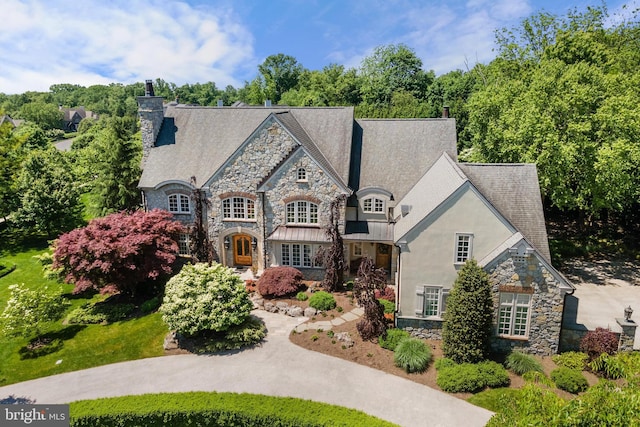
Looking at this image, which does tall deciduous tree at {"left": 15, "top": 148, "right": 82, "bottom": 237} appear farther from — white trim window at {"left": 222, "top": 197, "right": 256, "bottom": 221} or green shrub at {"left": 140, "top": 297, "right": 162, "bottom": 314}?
white trim window at {"left": 222, "top": 197, "right": 256, "bottom": 221}

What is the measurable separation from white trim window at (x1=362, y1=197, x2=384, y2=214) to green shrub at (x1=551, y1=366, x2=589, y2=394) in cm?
1400

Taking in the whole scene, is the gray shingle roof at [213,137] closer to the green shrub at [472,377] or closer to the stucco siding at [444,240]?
the stucco siding at [444,240]

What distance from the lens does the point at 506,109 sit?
31.9 meters

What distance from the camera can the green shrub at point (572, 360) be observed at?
19359mm

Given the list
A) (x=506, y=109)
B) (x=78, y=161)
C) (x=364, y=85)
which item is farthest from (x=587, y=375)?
(x=364, y=85)

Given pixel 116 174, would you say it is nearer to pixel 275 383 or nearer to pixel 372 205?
pixel 372 205

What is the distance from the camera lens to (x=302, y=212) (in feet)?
92.5

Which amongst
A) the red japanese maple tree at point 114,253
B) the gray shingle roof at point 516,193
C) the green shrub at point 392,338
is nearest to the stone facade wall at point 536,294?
the gray shingle roof at point 516,193

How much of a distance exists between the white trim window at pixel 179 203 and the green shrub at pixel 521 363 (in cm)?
2250

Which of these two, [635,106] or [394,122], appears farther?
[394,122]

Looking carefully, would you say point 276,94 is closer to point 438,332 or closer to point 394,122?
point 394,122

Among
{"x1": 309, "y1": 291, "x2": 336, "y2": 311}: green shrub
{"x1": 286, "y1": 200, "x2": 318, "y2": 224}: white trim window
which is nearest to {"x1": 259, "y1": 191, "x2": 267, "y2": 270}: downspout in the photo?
{"x1": 286, "y1": 200, "x2": 318, "y2": 224}: white trim window

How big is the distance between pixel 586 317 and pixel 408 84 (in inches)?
2384

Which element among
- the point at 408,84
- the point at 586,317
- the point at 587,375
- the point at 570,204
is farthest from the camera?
the point at 408,84
